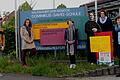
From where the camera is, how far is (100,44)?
14.4 metres

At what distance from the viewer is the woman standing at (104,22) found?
14.6 meters

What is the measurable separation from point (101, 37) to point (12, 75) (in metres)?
3.08

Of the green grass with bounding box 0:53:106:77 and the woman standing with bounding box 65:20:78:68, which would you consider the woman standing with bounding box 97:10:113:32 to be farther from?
the green grass with bounding box 0:53:106:77

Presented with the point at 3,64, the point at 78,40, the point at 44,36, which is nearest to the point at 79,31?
the point at 78,40

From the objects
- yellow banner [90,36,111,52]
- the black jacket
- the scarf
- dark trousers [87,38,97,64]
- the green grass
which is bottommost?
the green grass

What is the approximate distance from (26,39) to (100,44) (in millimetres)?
2454

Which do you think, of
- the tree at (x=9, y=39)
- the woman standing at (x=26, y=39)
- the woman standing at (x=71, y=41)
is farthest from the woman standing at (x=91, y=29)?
the tree at (x=9, y=39)

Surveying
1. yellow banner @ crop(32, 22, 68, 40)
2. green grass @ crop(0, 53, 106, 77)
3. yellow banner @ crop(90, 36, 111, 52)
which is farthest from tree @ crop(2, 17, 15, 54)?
yellow banner @ crop(90, 36, 111, 52)

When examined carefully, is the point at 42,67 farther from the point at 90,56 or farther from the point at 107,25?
the point at 107,25

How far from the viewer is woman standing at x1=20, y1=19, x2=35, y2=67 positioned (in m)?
14.9

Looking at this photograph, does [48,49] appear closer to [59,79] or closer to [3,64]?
[3,64]

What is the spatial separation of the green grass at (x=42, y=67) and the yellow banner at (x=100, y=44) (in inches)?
22.5

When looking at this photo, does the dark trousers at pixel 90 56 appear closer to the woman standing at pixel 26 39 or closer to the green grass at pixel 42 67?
the green grass at pixel 42 67

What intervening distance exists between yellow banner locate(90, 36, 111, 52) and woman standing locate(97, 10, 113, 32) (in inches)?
17.3
